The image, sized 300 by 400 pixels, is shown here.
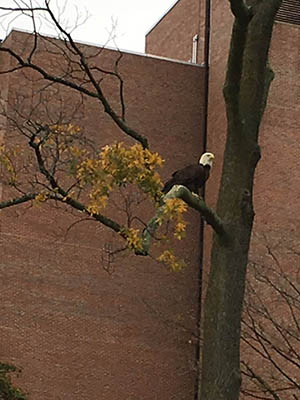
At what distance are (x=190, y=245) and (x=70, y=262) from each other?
384 centimetres

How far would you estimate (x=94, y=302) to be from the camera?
27.6m

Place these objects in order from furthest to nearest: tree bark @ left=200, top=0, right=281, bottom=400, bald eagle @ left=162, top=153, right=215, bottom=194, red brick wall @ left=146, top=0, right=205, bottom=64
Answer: red brick wall @ left=146, top=0, right=205, bottom=64, bald eagle @ left=162, top=153, right=215, bottom=194, tree bark @ left=200, top=0, right=281, bottom=400

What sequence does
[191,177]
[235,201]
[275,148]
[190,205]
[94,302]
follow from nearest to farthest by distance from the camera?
1. [190,205]
2. [235,201]
3. [191,177]
4. [94,302]
5. [275,148]

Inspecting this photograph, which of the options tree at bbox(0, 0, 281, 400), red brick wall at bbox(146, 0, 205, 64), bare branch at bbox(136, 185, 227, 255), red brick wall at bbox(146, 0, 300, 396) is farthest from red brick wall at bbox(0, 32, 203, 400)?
bare branch at bbox(136, 185, 227, 255)

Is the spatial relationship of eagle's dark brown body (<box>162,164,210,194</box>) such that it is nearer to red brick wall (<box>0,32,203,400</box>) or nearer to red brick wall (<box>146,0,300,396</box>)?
red brick wall (<box>146,0,300,396</box>)

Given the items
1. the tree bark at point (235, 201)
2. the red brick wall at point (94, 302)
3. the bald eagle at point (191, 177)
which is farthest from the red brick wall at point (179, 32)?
the tree bark at point (235, 201)

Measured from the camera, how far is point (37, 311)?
26.8m

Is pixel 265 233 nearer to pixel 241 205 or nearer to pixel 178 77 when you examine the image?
pixel 178 77

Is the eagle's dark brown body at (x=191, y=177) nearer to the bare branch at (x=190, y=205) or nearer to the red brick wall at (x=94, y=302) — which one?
the bare branch at (x=190, y=205)

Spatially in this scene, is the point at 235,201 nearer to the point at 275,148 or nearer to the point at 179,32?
the point at 275,148

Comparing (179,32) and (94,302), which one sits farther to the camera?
(179,32)

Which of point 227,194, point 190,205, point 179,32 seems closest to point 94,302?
point 179,32

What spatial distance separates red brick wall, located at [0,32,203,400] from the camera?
2664cm

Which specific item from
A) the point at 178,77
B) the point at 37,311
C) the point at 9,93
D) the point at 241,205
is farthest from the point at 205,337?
the point at 178,77
